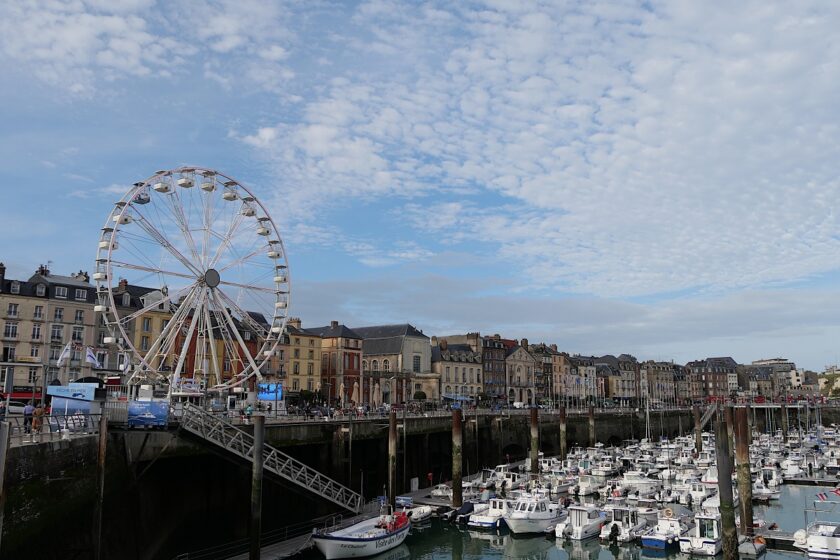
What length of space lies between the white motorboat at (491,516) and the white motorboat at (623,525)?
18.6 ft

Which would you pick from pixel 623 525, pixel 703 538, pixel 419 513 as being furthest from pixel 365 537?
pixel 703 538

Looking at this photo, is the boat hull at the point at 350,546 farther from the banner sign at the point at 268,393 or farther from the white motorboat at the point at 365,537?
the banner sign at the point at 268,393

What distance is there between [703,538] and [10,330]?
188 ft

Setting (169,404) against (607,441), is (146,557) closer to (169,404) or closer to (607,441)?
(169,404)

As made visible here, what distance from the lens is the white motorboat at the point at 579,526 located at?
38.2m

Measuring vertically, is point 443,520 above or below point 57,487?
below

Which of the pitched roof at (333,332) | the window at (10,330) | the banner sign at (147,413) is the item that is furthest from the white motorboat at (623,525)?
the pitched roof at (333,332)

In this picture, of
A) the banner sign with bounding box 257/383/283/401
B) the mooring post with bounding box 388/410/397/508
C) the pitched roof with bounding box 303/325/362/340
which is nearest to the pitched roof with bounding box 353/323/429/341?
the pitched roof with bounding box 303/325/362/340

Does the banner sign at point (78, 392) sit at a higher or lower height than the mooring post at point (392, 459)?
higher

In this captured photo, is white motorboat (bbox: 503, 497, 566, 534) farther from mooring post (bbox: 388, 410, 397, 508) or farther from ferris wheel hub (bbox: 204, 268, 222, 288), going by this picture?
ferris wheel hub (bbox: 204, 268, 222, 288)

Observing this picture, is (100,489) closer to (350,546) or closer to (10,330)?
(350,546)

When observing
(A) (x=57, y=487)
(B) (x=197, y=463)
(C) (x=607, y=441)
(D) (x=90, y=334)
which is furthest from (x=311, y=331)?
(A) (x=57, y=487)

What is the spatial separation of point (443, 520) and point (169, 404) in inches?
760

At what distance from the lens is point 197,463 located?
3275 centimetres
